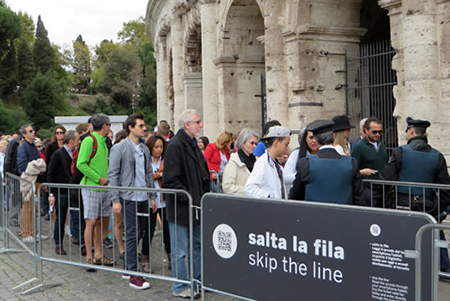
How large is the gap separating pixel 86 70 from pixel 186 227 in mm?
101963

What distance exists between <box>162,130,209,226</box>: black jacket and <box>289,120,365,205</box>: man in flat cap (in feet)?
4.99

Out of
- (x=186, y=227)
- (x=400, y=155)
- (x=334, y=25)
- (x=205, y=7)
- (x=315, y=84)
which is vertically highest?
(x=205, y=7)

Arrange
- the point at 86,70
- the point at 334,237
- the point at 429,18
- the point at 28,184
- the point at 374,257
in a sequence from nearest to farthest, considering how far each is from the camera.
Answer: the point at 374,257, the point at 334,237, the point at 28,184, the point at 429,18, the point at 86,70

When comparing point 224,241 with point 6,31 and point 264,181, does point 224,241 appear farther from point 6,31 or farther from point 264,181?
point 6,31

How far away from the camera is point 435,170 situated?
6191 millimetres

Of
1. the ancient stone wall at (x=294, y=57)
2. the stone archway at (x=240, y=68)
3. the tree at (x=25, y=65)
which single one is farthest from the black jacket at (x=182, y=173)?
the tree at (x=25, y=65)

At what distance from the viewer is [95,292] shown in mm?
6141

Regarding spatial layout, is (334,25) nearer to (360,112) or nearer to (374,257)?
(360,112)

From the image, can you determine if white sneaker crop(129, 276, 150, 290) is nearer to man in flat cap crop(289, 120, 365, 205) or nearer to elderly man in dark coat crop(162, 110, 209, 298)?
elderly man in dark coat crop(162, 110, 209, 298)

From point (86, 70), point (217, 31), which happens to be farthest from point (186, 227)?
point (86, 70)

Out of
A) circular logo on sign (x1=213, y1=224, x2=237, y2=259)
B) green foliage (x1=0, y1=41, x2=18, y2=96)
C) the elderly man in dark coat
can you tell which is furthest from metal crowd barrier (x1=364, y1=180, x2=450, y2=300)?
green foliage (x1=0, y1=41, x2=18, y2=96)

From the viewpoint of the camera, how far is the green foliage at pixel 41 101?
209 feet

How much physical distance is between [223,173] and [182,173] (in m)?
0.50

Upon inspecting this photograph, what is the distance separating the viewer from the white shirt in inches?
199
